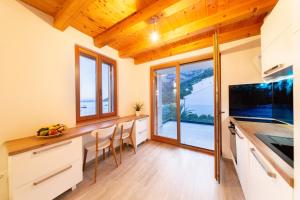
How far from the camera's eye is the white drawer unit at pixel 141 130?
2.83 metres

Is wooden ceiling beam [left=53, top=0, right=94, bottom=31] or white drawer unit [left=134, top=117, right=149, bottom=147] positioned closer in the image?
wooden ceiling beam [left=53, top=0, right=94, bottom=31]

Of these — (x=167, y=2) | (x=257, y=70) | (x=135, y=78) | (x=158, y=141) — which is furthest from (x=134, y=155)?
(x=257, y=70)

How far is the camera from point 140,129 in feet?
9.77

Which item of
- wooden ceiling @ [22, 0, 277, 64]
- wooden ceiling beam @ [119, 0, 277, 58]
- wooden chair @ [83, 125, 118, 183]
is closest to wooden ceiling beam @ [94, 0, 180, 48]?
wooden ceiling @ [22, 0, 277, 64]

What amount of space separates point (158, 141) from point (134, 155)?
3.15 feet

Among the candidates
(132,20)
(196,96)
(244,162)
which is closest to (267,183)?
(244,162)

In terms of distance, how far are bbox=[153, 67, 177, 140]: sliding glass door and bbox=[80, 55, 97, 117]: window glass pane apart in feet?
5.37

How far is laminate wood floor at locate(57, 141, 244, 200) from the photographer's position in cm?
150

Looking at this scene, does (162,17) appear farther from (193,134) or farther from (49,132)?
(193,134)

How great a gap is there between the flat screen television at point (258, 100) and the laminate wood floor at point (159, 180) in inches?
41.4

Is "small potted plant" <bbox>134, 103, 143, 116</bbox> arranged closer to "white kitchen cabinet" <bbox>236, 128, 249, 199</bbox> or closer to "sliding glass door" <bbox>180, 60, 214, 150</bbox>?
"sliding glass door" <bbox>180, 60, 214, 150</bbox>

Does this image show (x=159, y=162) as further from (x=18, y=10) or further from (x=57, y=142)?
(x=18, y=10)

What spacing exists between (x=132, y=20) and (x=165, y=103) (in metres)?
2.19

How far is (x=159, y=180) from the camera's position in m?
1.78
